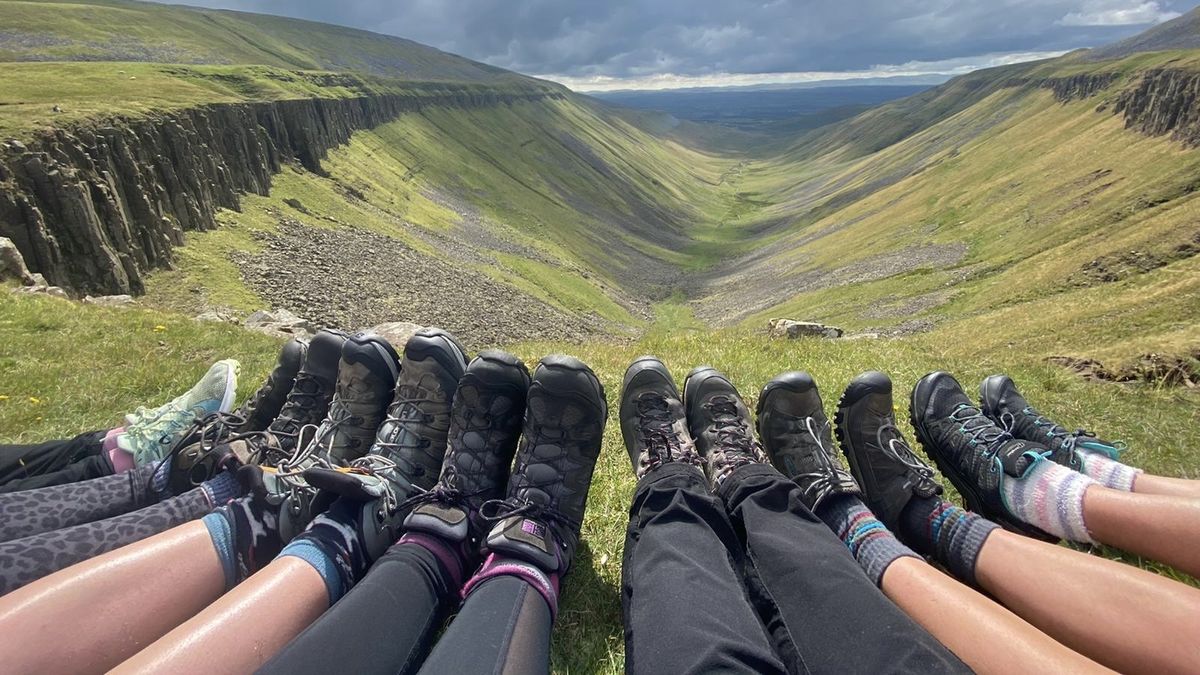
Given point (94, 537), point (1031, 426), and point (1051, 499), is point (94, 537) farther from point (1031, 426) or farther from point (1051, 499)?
point (1031, 426)

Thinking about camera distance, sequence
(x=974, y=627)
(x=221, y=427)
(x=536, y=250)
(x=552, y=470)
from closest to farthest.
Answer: (x=974, y=627), (x=552, y=470), (x=221, y=427), (x=536, y=250)

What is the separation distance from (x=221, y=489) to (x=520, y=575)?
2.45 meters

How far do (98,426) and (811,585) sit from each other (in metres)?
7.87

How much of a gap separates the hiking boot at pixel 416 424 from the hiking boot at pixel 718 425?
218cm

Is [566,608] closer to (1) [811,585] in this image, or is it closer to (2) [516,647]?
(2) [516,647]

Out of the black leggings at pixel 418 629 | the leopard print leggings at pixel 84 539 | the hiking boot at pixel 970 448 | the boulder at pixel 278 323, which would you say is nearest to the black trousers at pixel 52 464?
the leopard print leggings at pixel 84 539

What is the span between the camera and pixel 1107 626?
299 cm

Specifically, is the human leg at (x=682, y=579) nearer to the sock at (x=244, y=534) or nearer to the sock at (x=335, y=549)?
the sock at (x=335, y=549)

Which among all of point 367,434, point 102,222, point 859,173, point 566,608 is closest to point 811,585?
point 566,608

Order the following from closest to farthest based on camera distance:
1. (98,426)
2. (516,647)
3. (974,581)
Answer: (516,647), (974,581), (98,426)

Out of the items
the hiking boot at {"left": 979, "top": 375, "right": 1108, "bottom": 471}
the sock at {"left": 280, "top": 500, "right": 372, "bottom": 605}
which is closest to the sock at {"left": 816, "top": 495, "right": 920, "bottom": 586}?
the hiking boot at {"left": 979, "top": 375, "right": 1108, "bottom": 471}

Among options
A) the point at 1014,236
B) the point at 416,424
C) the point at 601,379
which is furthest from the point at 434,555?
the point at 1014,236

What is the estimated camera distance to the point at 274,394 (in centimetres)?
603

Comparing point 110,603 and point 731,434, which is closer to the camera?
point 110,603
